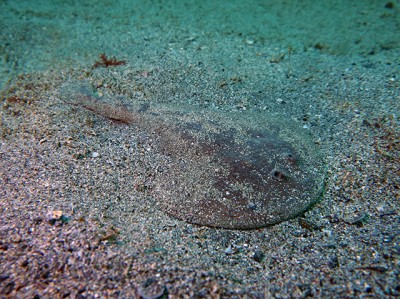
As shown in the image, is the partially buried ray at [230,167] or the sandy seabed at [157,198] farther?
the partially buried ray at [230,167]

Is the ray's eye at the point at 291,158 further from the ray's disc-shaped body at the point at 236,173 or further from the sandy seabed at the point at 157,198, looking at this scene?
the sandy seabed at the point at 157,198

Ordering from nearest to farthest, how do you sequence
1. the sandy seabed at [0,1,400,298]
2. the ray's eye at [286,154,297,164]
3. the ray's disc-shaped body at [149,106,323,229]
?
the sandy seabed at [0,1,400,298] → the ray's disc-shaped body at [149,106,323,229] → the ray's eye at [286,154,297,164]

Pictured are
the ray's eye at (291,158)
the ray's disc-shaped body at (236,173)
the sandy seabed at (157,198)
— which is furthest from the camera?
the ray's eye at (291,158)

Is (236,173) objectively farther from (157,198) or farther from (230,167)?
(157,198)

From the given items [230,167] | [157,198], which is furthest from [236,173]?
[157,198]

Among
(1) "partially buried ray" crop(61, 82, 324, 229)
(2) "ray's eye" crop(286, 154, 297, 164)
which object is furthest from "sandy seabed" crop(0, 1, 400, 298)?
(2) "ray's eye" crop(286, 154, 297, 164)

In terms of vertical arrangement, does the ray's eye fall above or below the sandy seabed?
above

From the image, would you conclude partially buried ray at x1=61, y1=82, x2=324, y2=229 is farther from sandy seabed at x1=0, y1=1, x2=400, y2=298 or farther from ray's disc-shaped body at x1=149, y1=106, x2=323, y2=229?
sandy seabed at x1=0, y1=1, x2=400, y2=298

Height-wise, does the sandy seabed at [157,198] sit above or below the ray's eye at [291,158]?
below

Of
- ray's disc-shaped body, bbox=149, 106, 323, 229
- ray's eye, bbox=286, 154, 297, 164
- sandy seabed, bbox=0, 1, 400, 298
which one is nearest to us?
sandy seabed, bbox=0, 1, 400, 298

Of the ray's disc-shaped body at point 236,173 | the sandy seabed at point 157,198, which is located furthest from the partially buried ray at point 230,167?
the sandy seabed at point 157,198
